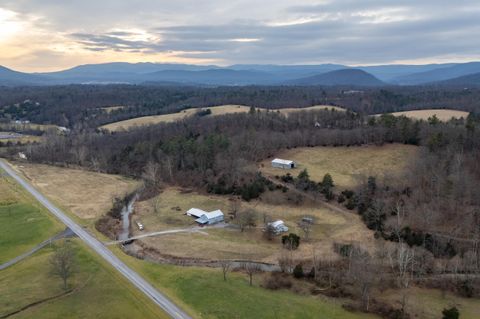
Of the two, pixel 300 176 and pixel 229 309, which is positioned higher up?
pixel 300 176

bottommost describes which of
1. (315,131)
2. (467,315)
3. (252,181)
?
(467,315)

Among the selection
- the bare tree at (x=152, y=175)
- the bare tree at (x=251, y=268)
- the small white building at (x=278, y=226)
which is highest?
the bare tree at (x=152, y=175)

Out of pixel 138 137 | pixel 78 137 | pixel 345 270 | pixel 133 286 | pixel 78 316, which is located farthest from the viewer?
pixel 78 137

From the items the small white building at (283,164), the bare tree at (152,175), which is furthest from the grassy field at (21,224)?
the small white building at (283,164)

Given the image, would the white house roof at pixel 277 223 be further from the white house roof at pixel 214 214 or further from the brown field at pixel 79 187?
the brown field at pixel 79 187

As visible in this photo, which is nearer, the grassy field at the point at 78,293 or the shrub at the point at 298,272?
the grassy field at the point at 78,293

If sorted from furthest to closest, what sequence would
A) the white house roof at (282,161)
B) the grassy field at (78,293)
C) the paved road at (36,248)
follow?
the white house roof at (282,161)
the paved road at (36,248)
the grassy field at (78,293)

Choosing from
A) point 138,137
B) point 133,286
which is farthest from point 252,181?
point 138,137

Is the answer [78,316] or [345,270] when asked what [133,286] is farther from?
[345,270]
